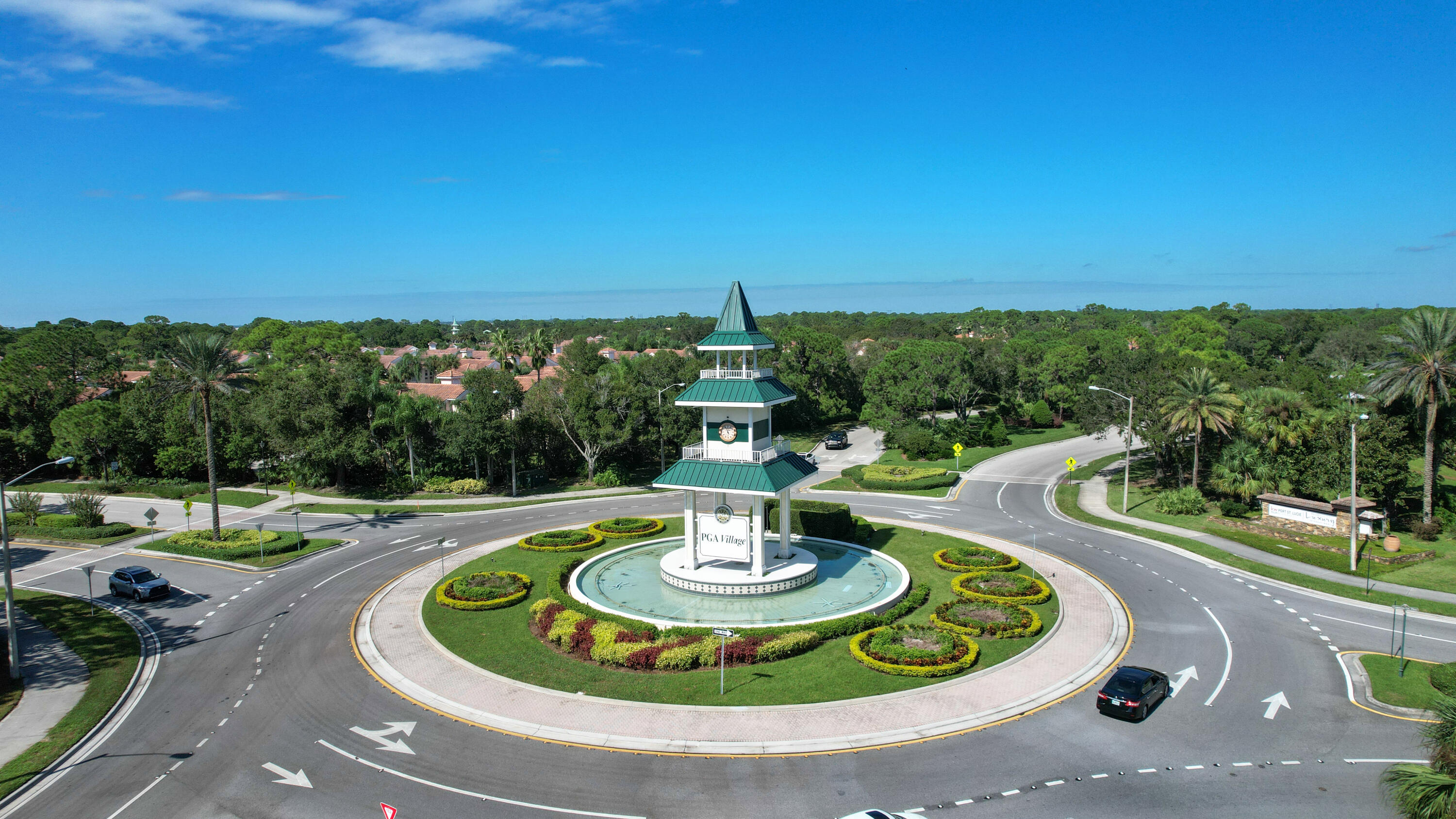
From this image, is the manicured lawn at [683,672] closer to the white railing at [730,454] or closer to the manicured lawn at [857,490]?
the white railing at [730,454]

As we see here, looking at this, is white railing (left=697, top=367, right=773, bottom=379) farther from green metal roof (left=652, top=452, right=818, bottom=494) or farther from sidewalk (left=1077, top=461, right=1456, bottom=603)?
sidewalk (left=1077, top=461, right=1456, bottom=603)

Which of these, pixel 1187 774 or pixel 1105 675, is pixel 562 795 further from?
pixel 1105 675

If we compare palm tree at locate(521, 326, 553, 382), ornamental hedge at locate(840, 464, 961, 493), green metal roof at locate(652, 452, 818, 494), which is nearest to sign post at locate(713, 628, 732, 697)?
green metal roof at locate(652, 452, 818, 494)

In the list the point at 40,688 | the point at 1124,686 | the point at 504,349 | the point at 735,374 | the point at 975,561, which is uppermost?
the point at 504,349

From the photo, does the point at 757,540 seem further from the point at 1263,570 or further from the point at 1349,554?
the point at 1349,554

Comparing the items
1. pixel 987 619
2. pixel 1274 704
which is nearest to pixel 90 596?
pixel 987 619

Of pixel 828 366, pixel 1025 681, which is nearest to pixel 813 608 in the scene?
pixel 1025 681
